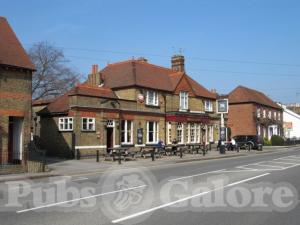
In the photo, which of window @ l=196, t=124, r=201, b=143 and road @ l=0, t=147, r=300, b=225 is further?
window @ l=196, t=124, r=201, b=143

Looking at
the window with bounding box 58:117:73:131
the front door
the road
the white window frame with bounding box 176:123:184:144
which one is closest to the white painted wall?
the white window frame with bounding box 176:123:184:144

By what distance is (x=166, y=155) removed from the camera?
115 feet

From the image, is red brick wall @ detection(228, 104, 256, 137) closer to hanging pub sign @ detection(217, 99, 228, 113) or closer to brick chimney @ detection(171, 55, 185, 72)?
brick chimney @ detection(171, 55, 185, 72)

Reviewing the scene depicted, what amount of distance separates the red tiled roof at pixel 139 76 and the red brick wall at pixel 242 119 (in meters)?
21.7

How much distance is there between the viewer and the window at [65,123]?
1229 inches

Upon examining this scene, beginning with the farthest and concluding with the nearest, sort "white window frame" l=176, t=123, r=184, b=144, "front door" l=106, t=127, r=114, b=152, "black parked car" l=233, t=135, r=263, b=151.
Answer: "black parked car" l=233, t=135, r=263, b=151 < "white window frame" l=176, t=123, r=184, b=144 < "front door" l=106, t=127, r=114, b=152

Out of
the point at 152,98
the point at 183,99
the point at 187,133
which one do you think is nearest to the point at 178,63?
the point at 183,99

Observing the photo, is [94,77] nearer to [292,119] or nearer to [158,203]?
[158,203]

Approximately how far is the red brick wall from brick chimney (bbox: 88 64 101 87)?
29758 millimetres

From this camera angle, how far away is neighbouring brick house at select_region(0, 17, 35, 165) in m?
22.4

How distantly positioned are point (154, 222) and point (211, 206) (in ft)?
7.68

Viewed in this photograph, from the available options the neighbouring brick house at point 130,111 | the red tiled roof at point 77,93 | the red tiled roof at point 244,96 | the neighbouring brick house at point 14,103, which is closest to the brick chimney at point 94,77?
the neighbouring brick house at point 130,111

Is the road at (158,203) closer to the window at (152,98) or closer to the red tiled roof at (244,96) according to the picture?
the window at (152,98)

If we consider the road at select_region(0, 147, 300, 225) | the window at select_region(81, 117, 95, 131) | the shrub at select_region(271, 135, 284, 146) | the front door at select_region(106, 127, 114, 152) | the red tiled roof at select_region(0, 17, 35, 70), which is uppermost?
the red tiled roof at select_region(0, 17, 35, 70)
